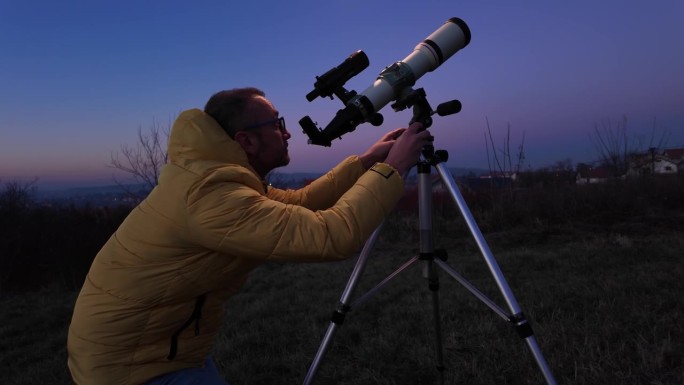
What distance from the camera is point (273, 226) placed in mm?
1312

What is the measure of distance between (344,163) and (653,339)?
231 centimetres

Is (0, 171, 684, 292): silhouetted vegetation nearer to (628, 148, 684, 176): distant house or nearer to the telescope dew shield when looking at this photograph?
(628, 148, 684, 176): distant house

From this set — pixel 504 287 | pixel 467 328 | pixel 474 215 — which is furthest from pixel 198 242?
pixel 474 215

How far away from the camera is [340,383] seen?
271cm

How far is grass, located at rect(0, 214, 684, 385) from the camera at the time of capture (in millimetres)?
2596

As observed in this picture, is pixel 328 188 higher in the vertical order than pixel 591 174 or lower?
lower

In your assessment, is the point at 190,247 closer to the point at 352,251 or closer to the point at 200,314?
the point at 200,314

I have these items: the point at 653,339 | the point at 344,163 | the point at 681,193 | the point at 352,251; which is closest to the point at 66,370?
the point at 344,163

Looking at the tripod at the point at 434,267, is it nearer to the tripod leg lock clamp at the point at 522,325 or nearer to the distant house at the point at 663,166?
the tripod leg lock clamp at the point at 522,325

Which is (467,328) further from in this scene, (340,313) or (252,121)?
(252,121)

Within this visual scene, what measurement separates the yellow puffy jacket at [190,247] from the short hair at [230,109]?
0.09 m

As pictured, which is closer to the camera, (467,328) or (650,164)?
(467,328)

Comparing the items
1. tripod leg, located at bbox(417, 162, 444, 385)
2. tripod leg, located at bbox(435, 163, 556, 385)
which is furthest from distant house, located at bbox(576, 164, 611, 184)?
tripod leg, located at bbox(435, 163, 556, 385)

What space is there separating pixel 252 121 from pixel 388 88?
576 millimetres
